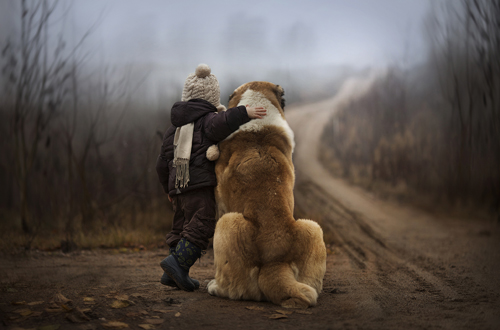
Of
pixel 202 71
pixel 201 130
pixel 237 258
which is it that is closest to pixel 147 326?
pixel 237 258

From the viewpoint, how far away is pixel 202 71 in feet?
11.0

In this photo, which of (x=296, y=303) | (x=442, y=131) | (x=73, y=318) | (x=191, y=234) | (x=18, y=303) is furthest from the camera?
(x=442, y=131)

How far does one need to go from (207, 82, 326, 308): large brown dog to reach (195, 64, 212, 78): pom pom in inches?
25.8

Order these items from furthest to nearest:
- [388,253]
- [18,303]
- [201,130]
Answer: [388,253]
[201,130]
[18,303]

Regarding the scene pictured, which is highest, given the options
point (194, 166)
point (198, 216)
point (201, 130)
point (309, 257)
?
point (201, 130)

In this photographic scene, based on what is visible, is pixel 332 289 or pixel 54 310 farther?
pixel 332 289

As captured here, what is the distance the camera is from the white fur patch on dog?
311cm

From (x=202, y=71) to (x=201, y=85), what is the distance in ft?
0.40

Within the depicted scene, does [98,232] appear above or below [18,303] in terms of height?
below

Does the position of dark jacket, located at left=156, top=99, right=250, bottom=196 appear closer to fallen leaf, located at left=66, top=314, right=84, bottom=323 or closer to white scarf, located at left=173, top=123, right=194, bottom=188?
white scarf, located at left=173, top=123, right=194, bottom=188

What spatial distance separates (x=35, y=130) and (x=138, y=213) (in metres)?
2.26

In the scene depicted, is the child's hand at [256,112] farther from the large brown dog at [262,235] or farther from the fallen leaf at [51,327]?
the fallen leaf at [51,327]

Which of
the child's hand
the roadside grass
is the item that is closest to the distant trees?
the roadside grass

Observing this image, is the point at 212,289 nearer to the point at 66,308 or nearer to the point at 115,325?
the point at 115,325
